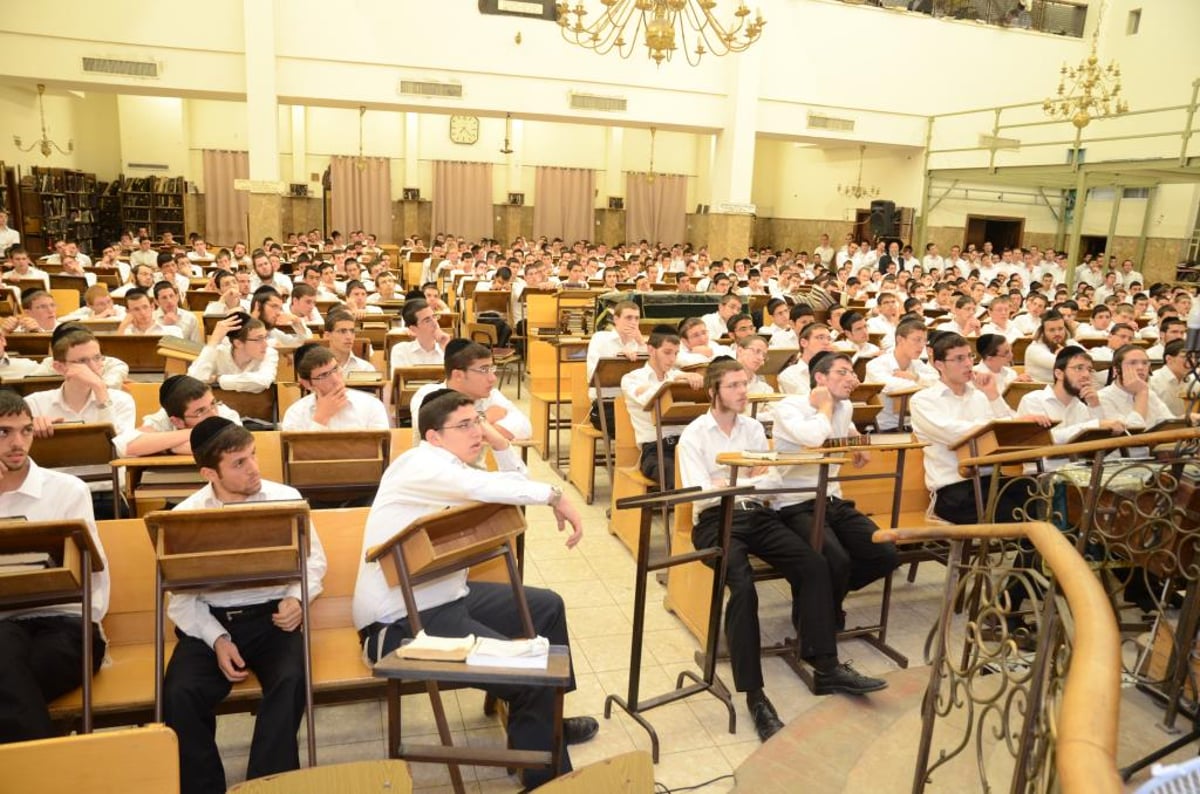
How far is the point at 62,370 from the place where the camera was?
387cm

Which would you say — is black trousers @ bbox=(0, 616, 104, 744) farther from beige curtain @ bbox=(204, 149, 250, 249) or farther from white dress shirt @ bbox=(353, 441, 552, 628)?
beige curtain @ bbox=(204, 149, 250, 249)

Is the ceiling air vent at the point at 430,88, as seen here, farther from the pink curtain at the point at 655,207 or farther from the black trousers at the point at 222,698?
the black trousers at the point at 222,698

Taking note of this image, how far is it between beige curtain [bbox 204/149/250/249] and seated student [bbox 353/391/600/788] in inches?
694

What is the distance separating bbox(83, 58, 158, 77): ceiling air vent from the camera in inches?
502

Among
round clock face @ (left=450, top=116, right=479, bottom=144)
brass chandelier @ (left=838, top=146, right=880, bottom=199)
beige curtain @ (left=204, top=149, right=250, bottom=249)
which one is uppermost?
round clock face @ (left=450, top=116, right=479, bottom=144)

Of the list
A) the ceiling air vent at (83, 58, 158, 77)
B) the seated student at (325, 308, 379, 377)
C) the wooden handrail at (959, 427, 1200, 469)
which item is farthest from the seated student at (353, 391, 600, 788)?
the ceiling air vent at (83, 58, 158, 77)

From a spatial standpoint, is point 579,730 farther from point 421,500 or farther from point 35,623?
point 35,623

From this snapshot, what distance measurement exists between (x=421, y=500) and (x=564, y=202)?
17.7 m

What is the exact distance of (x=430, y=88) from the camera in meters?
14.0

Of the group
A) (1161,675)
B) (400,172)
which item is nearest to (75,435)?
(1161,675)

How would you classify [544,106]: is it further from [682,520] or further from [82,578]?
[82,578]

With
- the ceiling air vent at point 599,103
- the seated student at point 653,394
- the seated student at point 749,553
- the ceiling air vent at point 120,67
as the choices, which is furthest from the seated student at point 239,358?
the ceiling air vent at point 599,103

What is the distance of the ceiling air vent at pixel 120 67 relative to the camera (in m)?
12.8

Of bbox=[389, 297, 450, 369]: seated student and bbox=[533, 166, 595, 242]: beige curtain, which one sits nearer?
bbox=[389, 297, 450, 369]: seated student
